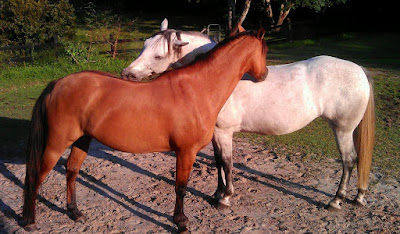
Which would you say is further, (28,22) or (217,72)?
(28,22)

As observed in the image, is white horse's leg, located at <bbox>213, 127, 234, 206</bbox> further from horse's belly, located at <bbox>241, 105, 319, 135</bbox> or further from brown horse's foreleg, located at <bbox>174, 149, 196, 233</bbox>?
brown horse's foreleg, located at <bbox>174, 149, 196, 233</bbox>

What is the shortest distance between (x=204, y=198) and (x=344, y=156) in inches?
65.5

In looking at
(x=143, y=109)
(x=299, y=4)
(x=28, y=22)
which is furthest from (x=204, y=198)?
(x=299, y=4)

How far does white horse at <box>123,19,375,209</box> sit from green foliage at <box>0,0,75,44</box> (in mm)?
10911

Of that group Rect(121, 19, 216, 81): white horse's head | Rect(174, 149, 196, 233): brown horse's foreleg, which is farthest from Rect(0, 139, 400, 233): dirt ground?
Rect(121, 19, 216, 81): white horse's head

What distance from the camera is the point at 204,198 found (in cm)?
442

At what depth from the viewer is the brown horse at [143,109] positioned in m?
3.29

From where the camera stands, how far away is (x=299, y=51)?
16.4 metres

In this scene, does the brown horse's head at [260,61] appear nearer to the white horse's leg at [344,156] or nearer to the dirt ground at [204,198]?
the white horse's leg at [344,156]

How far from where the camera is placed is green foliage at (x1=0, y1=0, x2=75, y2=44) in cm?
1298

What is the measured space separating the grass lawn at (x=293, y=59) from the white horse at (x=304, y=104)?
46.8 inches

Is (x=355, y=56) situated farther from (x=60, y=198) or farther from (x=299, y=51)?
(x=60, y=198)

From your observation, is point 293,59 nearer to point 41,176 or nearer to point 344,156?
point 344,156

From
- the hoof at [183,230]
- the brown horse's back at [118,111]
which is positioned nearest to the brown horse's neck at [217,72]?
the brown horse's back at [118,111]
